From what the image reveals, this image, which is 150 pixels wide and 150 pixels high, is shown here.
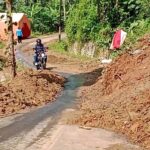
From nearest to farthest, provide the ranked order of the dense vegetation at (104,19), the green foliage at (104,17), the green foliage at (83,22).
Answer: the dense vegetation at (104,19)
the green foliage at (104,17)
the green foliage at (83,22)

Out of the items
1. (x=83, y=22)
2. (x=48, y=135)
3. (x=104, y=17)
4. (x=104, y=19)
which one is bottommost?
(x=48, y=135)

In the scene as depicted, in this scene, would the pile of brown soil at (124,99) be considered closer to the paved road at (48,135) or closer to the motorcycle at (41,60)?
the paved road at (48,135)

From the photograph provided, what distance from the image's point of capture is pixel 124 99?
18375mm

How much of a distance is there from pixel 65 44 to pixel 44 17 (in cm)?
2519

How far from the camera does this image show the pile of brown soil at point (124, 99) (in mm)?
15734

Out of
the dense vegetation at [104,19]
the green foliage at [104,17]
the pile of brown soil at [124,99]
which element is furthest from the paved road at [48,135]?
the green foliage at [104,17]

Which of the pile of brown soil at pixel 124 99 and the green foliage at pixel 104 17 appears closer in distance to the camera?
the pile of brown soil at pixel 124 99

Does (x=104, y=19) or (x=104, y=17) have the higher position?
(x=104, y=17)

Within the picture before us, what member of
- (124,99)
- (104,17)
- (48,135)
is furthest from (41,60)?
(48,135)

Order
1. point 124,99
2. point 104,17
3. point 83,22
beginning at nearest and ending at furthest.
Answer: point 124,99 < point 104,17 < point 83,22

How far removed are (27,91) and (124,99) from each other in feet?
18.6

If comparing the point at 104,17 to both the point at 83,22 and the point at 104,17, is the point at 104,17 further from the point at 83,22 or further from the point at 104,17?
the point at 83,22

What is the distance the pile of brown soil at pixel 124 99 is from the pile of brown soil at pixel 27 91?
1.73 m

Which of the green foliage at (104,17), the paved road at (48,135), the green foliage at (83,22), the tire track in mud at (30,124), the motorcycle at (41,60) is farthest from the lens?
the green foliage at (83,22)
